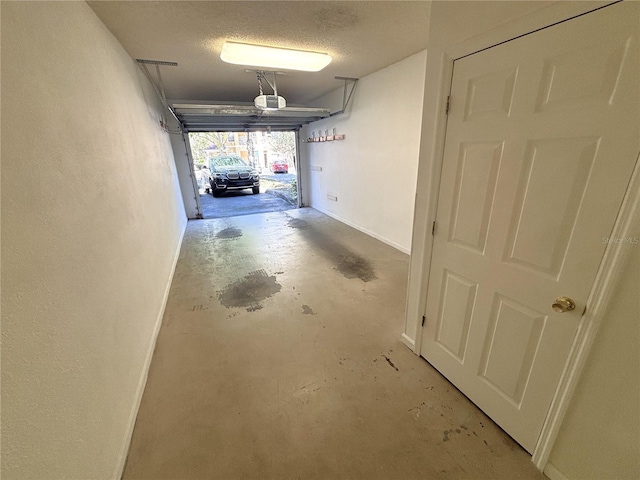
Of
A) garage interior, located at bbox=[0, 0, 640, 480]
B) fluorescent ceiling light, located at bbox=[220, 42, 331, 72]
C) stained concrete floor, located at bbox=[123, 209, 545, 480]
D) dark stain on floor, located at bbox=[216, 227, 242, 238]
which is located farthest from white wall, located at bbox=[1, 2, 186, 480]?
dark stain on floor, located at bbox=[216, 227, 242, 238]

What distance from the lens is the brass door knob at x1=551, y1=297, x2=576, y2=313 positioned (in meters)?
1.06

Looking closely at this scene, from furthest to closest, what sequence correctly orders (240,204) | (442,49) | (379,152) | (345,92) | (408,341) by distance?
(240,204), (345,92), (379,152), (408,341), (442,49)

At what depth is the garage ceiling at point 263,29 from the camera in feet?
6.46

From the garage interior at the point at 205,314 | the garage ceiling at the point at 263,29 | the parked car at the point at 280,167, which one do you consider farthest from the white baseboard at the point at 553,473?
the parked car at the point at 280,167

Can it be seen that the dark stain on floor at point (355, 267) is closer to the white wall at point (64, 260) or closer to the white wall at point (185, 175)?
the white wall at point (64, 260)

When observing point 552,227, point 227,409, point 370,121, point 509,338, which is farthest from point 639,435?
point 370,121

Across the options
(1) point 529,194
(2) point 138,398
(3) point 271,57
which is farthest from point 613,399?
(3) point 271,57

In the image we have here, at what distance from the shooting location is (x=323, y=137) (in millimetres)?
5793

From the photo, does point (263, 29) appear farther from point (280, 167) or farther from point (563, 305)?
point (280, 167)

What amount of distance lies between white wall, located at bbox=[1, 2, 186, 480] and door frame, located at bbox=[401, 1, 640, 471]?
1.88 meters

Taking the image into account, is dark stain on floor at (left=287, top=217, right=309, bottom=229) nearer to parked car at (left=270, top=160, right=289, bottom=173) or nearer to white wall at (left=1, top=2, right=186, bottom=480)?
white wall at (left=1, top=2, right=186, bottom=480)

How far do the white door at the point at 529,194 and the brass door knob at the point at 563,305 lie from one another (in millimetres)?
17

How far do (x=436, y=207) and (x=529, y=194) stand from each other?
1.71ft

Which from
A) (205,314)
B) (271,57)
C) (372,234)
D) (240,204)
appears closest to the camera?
(205,314)
